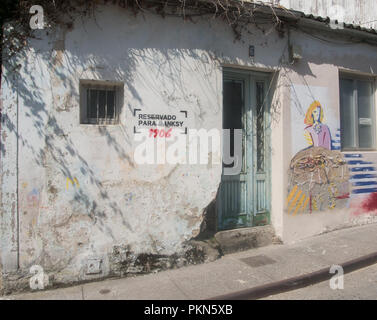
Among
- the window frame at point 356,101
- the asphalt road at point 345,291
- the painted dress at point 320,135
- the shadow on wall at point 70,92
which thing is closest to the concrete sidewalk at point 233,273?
the asphalt road at point 345,291

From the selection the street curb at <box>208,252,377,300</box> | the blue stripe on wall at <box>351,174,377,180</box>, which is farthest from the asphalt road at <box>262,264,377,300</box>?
the blue stripe on wall at <box>351,174,377,180</box>

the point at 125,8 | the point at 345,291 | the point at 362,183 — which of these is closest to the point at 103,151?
the point at 125,8

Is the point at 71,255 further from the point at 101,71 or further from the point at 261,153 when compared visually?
the point at 261,153

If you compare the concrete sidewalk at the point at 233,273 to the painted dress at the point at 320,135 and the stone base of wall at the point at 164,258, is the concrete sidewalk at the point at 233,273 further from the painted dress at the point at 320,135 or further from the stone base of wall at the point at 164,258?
the painted dress at the point at 320,135

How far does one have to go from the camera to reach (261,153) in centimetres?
607

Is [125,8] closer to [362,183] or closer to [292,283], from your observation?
[292,283]

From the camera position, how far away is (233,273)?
15.2 feet

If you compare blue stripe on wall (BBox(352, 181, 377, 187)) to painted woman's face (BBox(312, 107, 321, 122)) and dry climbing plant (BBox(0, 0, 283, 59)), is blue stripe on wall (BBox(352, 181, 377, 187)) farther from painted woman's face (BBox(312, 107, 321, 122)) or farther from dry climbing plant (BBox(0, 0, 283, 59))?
dry climbing plant (BBox(0, 0, 283, 59))

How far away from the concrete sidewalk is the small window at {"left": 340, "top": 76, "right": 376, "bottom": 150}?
2.11 metres

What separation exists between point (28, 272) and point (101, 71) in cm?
280

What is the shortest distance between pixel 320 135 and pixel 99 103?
13.5 ft

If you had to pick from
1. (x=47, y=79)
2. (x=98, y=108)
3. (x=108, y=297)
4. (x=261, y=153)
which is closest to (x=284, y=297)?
(x=108, y=297)

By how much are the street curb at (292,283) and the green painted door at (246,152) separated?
150 cm
